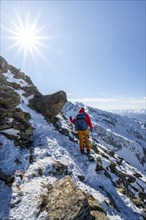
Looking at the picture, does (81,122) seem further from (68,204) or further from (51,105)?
(68,204)

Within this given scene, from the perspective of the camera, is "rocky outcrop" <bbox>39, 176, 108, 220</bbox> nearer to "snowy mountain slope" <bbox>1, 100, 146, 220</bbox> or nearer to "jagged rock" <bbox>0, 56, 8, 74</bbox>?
"snowy mountain slope" <bbox>1, 100, 146, 220</bbox>

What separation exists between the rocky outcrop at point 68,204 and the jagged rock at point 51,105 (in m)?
15.0

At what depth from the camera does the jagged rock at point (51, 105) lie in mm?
27234

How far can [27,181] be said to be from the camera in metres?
13.7

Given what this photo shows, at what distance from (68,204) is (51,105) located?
17406mm

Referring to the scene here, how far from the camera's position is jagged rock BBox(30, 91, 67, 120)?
1072 inches

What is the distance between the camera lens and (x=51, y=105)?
27359mm

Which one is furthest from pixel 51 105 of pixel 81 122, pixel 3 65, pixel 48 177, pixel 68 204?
pixel 68 204

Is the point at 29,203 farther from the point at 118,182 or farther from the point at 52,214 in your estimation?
the point at 118,182

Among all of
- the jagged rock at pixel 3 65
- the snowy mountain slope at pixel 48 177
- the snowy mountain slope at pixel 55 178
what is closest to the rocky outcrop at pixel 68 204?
the snowy mountain slope at pixel 48 177

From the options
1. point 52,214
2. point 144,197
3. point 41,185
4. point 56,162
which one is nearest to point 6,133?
point 56,162

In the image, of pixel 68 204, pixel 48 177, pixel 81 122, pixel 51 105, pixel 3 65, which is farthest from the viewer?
pixel 3 65

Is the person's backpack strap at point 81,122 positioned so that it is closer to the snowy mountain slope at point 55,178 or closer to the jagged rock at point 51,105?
the snowy mountain slope at point 55,178

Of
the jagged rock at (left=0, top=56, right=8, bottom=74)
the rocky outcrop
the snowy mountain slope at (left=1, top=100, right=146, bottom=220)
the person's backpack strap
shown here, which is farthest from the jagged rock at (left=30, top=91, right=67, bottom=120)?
the rocky outcrop
